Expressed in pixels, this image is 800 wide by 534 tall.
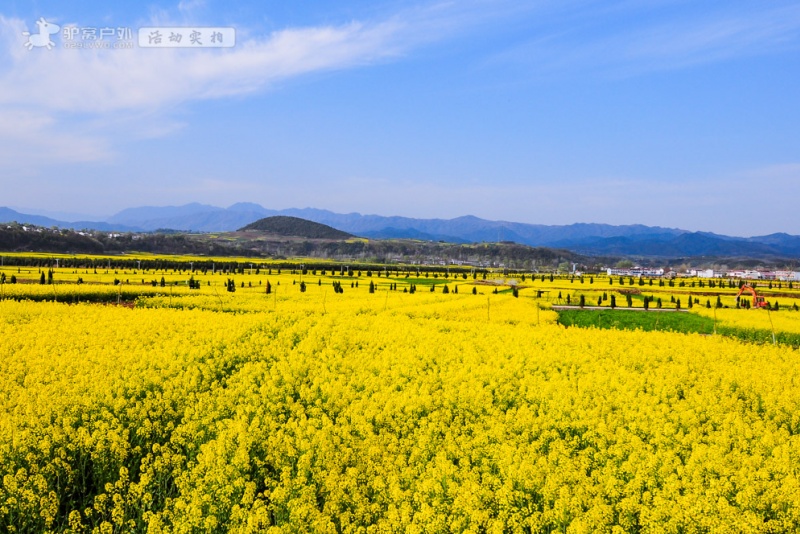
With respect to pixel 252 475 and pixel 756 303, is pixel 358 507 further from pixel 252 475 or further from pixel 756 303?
pixel 756 303

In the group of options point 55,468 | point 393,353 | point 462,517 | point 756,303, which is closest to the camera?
point 462,517

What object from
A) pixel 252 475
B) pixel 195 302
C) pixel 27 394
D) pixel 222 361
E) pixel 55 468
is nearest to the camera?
pixel 55 468

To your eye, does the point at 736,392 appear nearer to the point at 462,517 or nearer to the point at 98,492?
the point at 462,517

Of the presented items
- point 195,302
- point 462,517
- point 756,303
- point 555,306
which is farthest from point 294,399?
point 756,303

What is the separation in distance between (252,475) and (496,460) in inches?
161

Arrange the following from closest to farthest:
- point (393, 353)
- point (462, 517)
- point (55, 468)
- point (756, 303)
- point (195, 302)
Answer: point (462, 517) < point (55, 468) < point (393, 353) < point (195, 302) < point (756, 303)

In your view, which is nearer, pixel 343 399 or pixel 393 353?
pixel 343 399

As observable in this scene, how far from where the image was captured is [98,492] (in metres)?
8.84

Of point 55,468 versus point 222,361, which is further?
point 222,361

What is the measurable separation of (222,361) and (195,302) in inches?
737

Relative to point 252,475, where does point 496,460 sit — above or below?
above

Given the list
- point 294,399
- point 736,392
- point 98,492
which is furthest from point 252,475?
point 736,392

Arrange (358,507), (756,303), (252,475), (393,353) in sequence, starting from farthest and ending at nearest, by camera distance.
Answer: (756,303)
(393,353)
(252,475)
(358,507)

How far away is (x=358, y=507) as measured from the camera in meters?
7.41
